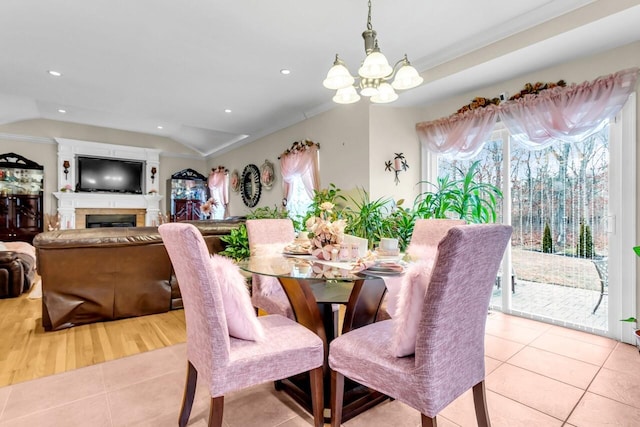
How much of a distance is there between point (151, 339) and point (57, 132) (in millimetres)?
6475

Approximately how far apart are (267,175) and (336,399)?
196 inches

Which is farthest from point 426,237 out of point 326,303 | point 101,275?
Answer: point 101,275

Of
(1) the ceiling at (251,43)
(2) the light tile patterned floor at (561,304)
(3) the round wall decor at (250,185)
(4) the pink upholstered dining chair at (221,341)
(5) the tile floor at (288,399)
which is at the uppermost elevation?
(1) the ceiling at (251,43)

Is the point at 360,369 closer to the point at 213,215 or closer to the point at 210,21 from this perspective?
the point at 210,21

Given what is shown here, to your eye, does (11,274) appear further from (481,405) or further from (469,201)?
(469,201)

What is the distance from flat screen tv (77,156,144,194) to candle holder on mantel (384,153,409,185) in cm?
631

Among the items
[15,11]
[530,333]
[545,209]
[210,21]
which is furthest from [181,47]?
[530,333]

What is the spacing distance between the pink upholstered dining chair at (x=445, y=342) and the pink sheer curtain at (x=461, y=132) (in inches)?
98.6

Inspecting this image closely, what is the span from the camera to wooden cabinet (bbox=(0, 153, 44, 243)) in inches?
244

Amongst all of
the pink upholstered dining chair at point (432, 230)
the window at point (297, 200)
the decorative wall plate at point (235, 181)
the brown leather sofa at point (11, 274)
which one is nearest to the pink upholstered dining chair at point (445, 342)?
the pink upholstered dining chair at point (432, 230)

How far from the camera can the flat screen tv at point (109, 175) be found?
23.0 ft

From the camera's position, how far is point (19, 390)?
1.84m

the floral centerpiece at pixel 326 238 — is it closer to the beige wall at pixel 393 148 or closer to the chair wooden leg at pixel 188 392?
the chair wooden leg at pixel 188 392

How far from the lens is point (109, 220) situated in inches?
289
